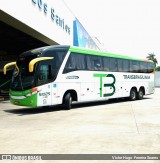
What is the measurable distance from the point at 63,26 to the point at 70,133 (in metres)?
18.6

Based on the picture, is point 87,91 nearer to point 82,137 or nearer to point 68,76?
point 68,76

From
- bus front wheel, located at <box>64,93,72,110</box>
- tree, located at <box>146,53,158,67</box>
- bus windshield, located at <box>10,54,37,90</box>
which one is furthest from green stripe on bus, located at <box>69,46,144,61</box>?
tree, located at <box>146,53,158,67</box>

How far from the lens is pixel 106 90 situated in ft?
54.8

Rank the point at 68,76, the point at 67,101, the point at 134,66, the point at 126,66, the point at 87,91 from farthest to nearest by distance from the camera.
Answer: the point at 134,66 < the point at 126,66 < the point at 87,91 < the point at 68,76 < the point at 67,101

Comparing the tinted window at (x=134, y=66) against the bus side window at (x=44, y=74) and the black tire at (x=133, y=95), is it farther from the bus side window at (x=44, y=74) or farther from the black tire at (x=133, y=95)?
the bus side window at (x=44, y=74)

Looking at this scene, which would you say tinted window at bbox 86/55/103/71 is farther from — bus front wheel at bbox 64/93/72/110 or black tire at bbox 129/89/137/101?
black tire at bbox 129/89/137/101

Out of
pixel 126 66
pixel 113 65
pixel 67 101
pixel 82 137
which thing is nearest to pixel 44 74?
pixel 67 101

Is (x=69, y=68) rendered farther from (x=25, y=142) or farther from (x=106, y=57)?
(x=25, y=142)

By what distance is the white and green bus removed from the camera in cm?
1227

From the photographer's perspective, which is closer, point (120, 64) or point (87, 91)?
point (87, 91)

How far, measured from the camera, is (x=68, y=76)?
1380cm

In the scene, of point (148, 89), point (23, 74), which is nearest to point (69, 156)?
point (23, 74)

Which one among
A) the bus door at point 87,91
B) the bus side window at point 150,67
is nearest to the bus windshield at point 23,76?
the bus door at point 87,91

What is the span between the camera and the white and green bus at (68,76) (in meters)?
12.3
